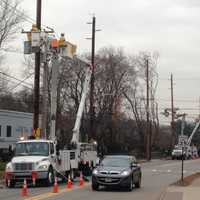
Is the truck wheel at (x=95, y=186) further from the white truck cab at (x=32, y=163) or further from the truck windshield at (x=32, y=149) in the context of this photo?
the truck windshield at (x=32, y=149)

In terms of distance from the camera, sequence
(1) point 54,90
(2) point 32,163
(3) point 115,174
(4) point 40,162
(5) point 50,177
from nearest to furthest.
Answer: (3) point 115,174, (2) point 32,163, (4) point 40,162, (5) point 50,177, (1) point 54,90

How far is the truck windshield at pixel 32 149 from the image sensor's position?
1153 inches

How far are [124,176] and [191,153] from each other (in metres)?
75.9

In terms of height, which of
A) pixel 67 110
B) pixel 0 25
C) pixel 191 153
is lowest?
pixel 191 153

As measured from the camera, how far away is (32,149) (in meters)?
29.5

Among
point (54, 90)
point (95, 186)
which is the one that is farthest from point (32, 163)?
point (54, 90)

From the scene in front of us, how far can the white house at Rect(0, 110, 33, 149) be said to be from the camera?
1732 inches

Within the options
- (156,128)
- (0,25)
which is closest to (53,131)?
(0,25)

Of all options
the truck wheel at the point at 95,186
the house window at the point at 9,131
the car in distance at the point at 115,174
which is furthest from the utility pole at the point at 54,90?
the house window at the point at 9,131

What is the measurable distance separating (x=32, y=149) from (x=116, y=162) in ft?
16.0

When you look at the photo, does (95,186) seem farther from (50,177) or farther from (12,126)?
(12,126)

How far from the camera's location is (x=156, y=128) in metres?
96.0

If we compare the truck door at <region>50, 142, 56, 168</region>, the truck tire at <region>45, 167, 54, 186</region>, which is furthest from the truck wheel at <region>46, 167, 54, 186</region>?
the truck door at <region>50, 142, 56, 168</region>

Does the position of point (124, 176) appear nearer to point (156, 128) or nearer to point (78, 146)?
point (78, 146)
